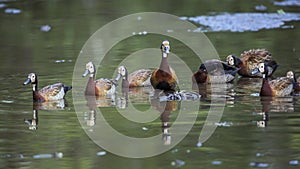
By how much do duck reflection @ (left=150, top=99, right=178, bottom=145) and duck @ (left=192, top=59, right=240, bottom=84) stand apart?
5.57 feet

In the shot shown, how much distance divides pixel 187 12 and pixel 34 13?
4.27 metres

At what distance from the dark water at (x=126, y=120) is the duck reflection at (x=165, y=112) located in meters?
0.04

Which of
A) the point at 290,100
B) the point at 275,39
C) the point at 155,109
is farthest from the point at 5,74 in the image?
the point at 275,39

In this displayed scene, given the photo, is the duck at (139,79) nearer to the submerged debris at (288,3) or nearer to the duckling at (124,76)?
the duckling at (124,76)

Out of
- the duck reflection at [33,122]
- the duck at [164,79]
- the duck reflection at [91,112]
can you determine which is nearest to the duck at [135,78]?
the duck at [164,79]

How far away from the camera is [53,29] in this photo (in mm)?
20109

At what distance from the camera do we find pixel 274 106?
36.0 ft

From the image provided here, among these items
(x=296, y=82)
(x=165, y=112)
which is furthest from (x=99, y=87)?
(x=296, y=82)

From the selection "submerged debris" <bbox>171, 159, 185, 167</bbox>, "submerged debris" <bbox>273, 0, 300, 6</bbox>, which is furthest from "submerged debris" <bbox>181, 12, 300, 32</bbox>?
"submerged debris" <bbox>171, 159, 185, 167</bbox>

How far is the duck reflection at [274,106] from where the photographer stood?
33.3 ft

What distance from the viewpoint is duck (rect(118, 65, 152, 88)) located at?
42.4 ft

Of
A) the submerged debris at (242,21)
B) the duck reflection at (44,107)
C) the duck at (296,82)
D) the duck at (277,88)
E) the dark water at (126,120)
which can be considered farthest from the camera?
the submerged debris at (242,21)

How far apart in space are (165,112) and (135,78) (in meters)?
2.44

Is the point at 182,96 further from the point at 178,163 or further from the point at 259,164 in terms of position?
the point at 259,164
